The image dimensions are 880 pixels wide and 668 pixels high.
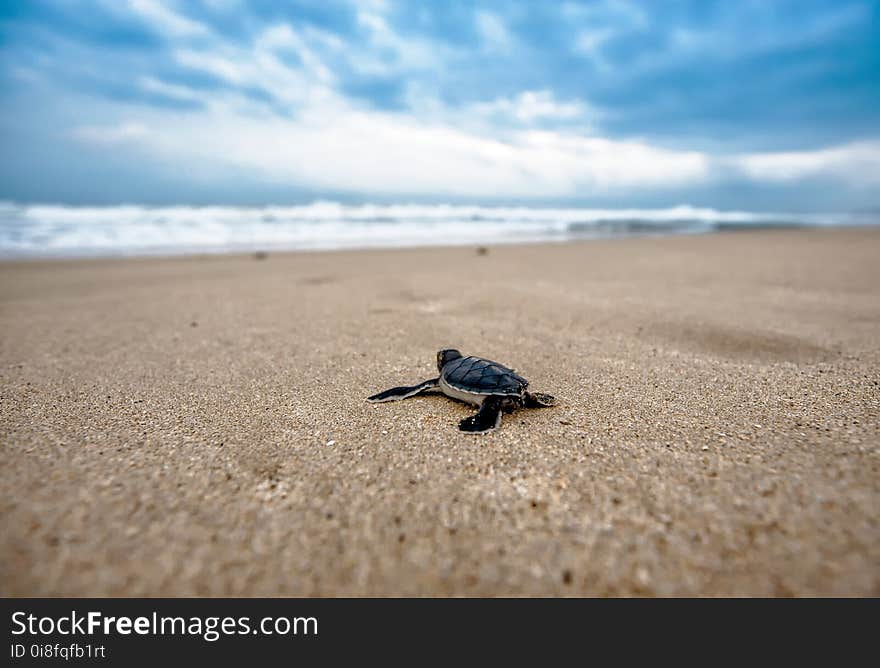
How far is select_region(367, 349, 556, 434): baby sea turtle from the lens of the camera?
7.31 feet

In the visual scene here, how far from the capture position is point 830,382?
8.48 feet

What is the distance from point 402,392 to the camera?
8.46 feet

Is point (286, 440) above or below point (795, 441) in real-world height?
below

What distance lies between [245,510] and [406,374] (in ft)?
5.21

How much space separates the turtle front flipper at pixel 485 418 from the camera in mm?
2134

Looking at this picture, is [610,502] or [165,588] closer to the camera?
[165,588]

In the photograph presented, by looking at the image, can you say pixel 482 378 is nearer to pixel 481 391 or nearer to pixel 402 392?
pixel 481 391

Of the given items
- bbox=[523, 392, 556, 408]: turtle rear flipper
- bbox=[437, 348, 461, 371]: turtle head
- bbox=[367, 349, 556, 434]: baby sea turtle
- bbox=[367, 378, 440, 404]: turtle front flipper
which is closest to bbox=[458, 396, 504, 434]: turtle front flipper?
bbox=[367, 349, 556, 434]: baby sea turtle

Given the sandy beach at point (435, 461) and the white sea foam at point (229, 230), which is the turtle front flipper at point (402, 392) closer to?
the sandy beach at point (435, 461)

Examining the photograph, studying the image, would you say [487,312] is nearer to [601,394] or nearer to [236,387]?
[601,394]
